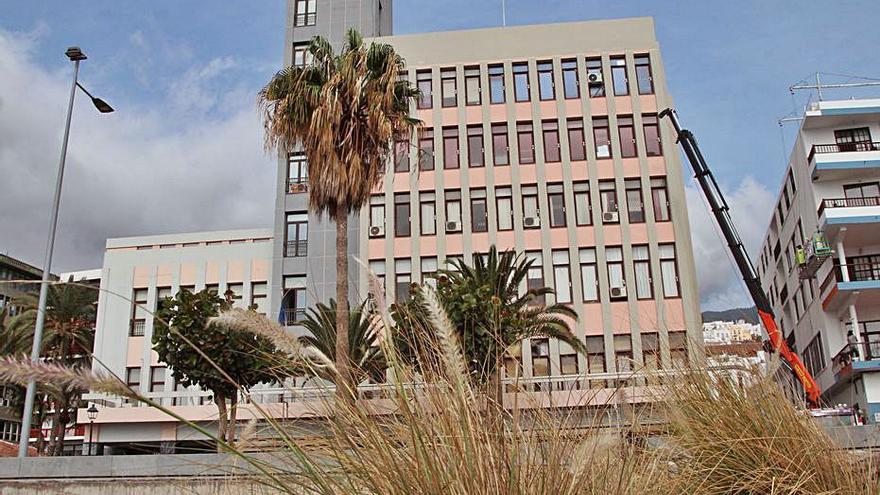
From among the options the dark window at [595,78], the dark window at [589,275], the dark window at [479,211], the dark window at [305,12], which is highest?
the dark window at [305,12]

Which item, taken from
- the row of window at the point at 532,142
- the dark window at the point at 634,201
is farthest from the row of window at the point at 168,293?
the dark window at the point at 634,201

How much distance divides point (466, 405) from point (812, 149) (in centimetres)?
3682

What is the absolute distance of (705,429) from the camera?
4.73 metres

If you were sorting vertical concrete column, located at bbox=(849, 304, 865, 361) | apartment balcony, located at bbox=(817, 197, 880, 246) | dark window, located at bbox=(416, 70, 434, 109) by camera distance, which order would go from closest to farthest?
1. vertical concrete column, located at bbox=(849, 304, 865, 361)
2. apartment balcony, located at bbox=(817, 197, 880, 246)
3. dark window, located at bbox=(416, 70, 434, 109)

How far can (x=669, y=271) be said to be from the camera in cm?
3759

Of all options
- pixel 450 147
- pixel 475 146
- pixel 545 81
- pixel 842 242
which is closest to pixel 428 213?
pixel 450 147

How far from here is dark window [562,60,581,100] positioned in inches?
1599

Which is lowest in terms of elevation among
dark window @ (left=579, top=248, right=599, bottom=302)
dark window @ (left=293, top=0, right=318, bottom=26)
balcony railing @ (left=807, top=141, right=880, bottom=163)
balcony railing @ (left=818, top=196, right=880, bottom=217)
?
dark window @ (left=579, top=248, right=599, bottom=302)

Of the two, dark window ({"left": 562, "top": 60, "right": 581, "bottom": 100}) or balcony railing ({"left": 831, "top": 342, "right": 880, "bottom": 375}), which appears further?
dark window ({"left": 562, "top": 60, "right": 581, "bottom": 100})

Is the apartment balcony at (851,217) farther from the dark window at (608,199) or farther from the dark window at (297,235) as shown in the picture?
the dark window at (297,235)

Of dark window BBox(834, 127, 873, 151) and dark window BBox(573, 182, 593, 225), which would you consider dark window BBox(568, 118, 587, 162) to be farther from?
dark window BBox(834, 127, 873, 151)

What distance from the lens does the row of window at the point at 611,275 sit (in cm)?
3738

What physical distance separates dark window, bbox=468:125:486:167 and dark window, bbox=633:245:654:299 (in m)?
8.06

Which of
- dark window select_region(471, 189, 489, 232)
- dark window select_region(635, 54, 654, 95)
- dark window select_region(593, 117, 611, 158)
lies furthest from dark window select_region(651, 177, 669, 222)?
dark window select_region(471, 189, 489, 232)
